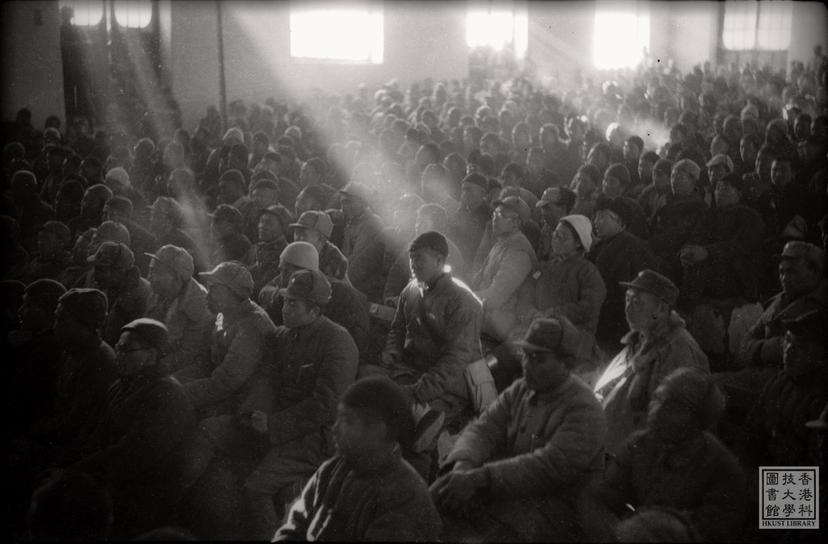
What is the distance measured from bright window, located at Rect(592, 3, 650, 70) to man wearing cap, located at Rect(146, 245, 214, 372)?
27.4m

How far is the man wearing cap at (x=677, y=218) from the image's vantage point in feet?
25.2

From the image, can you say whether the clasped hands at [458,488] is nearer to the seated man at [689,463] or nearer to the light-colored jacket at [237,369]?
the seated man at [689,463]

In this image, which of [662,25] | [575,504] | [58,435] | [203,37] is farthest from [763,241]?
[662,25]

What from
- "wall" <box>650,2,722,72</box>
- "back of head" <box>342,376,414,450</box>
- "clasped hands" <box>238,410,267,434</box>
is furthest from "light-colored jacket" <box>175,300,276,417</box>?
"wall" <box>650,2,722,72</box>

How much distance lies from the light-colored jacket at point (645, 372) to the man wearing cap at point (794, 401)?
46 cm

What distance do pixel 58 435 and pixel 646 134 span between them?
1330cm

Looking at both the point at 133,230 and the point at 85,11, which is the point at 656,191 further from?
the point at 85,11

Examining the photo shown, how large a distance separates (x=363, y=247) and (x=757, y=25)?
2501cm

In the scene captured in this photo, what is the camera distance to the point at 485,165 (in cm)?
1049

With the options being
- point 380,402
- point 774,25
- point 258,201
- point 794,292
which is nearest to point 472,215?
point 258,201

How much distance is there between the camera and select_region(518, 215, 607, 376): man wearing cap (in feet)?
A: 19.9

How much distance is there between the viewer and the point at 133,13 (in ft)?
70.4

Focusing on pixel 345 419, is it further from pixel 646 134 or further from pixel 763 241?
pixel 646 134

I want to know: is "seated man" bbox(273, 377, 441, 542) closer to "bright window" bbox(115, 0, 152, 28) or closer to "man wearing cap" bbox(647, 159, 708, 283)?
"man wearing cap" bbox(647, 159, 708, 283)
